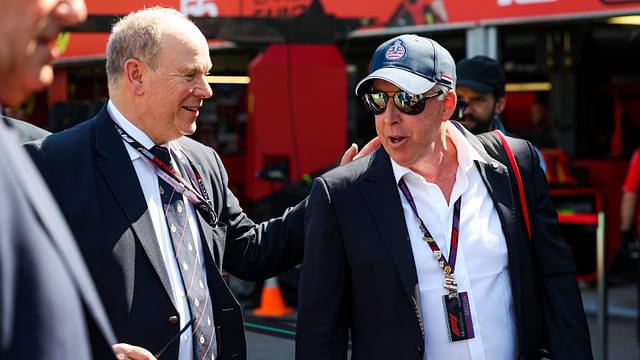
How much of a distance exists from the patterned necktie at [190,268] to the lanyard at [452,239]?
24.3 inches

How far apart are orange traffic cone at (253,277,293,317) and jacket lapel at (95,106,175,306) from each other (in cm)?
617

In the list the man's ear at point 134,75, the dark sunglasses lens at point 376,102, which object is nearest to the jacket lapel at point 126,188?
the man's ear at point 134,75

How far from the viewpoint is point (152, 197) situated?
261 cm

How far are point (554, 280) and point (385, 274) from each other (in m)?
0.57

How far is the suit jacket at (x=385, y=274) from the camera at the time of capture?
8.39ft

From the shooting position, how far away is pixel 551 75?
14.4 metres

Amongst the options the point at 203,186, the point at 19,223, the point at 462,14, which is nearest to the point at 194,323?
the point at 203,186

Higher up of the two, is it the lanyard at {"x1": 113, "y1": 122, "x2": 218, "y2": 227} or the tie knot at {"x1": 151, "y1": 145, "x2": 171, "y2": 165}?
the tie knot at {"x1": 151, "y1": 145, "x2": 171, "y2": 165}

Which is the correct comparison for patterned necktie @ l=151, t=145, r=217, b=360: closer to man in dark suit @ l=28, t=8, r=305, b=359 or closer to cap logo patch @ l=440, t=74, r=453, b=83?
man in dark suit @ l=28, t=8, r=305, b=359

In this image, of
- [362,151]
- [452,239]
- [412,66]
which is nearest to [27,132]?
[362,151]

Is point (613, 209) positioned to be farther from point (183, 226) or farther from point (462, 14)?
point (183, 226)

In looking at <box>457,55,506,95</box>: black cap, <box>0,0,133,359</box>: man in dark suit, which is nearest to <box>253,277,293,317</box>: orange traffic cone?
<box>457,55,506,95</box>: black cap

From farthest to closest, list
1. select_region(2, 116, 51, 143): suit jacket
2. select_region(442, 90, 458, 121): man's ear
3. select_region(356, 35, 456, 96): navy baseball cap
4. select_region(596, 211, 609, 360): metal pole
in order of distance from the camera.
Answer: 1. select_region(596, 211, 609, 360): metal pole
2. select_region(2, 116, 51, 143): suit jacket
3. select_region(442, 90, 458, 121): man's ear
4. select_region(356, 35, 456, 96): navy baseball cap

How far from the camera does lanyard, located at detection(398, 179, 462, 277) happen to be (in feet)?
8.50
